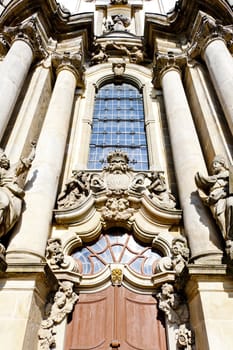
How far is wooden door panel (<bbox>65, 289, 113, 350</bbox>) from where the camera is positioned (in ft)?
16.4

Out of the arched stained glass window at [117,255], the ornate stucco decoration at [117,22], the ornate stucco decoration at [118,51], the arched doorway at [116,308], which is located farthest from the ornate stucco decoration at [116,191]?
the ornate stucco decoration at [117,22]

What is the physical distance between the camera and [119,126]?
30.7ft

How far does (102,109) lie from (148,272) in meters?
6.00

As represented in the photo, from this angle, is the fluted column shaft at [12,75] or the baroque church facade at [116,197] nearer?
the baroque church facade at [116,197]

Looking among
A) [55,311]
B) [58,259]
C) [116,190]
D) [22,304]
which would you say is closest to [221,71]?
[116,190]

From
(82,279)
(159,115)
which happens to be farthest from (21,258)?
(159,115)

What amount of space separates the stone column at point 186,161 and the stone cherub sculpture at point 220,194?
268mm

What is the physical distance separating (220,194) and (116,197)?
213 cm

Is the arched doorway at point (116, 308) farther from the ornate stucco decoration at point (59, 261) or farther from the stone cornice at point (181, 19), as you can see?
the stone cornice at point (181, 19)

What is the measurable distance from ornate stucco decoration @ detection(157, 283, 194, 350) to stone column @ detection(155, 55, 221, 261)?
76 cm

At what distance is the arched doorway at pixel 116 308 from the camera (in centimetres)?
500

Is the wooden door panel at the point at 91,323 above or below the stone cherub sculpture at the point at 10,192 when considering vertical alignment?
below

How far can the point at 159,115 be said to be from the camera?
9.35 metres

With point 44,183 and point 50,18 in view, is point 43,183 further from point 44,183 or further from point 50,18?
point 50,18
